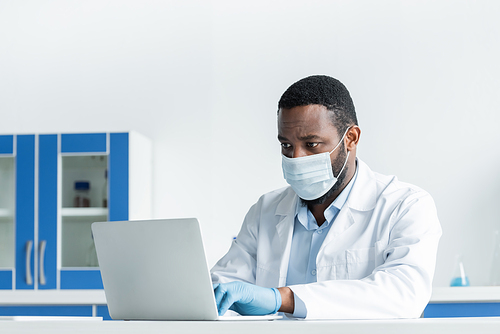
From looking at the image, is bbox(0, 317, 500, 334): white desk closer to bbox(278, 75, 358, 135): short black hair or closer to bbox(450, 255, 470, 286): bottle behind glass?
bbox(278, 75, 358, 135): short black hair

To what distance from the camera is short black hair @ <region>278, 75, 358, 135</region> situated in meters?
1.46

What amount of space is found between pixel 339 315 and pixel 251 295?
0.19 m

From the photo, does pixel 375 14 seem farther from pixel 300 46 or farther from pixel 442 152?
pixel 442 152

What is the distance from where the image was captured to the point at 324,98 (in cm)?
148

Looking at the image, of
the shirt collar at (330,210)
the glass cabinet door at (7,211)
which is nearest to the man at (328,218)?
the shirt collar at (330,210)

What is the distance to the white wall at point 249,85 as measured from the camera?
2.87m

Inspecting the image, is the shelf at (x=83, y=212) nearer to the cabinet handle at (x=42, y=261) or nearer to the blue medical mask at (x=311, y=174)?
the cabinet handle at (x=42, y=261)

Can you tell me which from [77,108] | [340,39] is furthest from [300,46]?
[77,108]

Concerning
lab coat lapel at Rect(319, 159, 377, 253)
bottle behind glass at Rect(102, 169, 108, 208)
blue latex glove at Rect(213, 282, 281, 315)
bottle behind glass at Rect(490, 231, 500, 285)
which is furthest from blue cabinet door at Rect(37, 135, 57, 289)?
bottle behind glass at Rect(490, 231, 500, 285)

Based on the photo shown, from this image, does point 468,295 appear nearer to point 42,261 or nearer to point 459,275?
point 459,275

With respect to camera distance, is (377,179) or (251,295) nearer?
(251,295)

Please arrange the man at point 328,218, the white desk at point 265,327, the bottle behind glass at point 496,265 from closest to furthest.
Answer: the white desk at point 265,327 → the man at point 328,218 → the bottle behind glass at point 496,265

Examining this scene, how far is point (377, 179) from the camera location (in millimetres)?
1528

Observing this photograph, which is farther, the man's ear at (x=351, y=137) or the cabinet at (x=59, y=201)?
the cabinet at (x=59, y=201)
